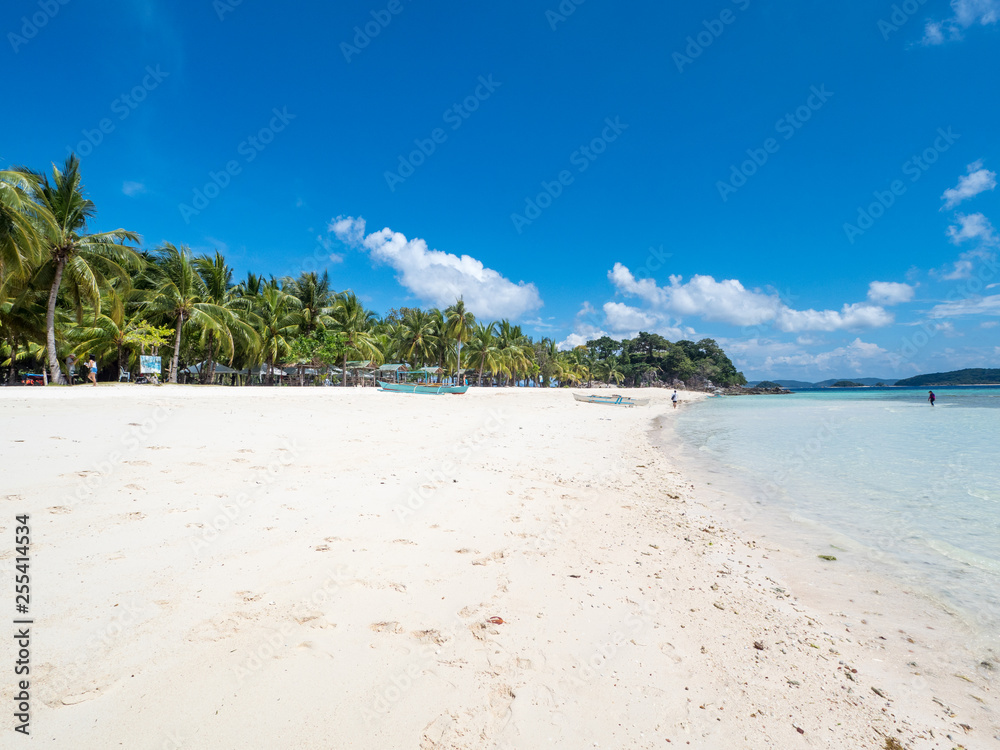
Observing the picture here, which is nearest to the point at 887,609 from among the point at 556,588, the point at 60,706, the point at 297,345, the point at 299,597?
the point at 556,588

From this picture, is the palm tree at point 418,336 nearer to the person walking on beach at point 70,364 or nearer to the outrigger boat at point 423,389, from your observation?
the outrigger boat at point 423,389

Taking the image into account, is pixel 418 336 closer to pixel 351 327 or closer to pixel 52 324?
pixel 351 327

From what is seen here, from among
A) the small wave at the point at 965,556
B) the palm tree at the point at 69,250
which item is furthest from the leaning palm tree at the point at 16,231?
the small wave at the point at 965,556

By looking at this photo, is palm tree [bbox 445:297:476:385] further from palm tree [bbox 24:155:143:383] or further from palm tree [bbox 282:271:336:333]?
palm tree [bbox 24:155:143:383]

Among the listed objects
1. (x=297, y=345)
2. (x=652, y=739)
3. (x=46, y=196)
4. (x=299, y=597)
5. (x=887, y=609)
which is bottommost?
(x=887, y=609)

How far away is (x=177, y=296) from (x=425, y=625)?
107 ft

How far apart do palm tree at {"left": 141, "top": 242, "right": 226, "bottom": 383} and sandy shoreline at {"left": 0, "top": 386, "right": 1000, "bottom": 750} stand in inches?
1018

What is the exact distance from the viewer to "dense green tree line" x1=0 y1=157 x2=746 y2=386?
19.1 meters

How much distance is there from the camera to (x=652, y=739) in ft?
7.08

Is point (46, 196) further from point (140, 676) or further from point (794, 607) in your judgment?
point (794, 607)

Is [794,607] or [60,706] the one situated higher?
[60,706]

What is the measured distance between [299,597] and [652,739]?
247 cm

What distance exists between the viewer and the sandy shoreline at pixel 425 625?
2154mm

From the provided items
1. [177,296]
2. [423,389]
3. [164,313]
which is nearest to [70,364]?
[164,313]
